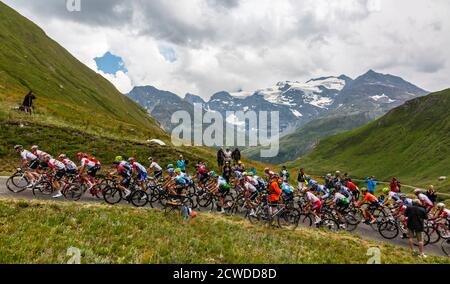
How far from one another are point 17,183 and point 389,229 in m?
26.1

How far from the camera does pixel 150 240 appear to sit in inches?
642

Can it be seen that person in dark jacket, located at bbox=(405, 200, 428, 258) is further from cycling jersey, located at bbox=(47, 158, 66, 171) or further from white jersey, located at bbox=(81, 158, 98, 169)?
cycling jersey, located at bbox=(47, 158, 66, 171)

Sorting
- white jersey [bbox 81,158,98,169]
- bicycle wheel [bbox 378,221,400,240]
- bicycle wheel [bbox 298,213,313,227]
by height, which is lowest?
bicycle wheel [bbox 378,221,400,240]

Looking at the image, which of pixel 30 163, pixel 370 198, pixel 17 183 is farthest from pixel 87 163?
pixel 370 198

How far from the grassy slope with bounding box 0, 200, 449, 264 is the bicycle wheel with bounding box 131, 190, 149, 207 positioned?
2.61 m

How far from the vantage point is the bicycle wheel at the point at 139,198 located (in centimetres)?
2578

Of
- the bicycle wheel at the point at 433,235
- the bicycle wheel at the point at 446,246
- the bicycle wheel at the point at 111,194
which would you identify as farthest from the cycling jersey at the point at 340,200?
the bicycle wheel at the point at 111,194

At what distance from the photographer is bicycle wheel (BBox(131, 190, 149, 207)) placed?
2578 centimetres

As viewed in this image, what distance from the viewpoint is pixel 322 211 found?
26.3 m

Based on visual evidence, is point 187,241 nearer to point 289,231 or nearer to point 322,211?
point 289,231

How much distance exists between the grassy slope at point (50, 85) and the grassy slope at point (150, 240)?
31905 mm

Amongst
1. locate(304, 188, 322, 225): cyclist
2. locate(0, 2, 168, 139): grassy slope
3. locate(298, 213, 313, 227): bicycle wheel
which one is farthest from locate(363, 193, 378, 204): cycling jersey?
locate(0, 2, 168, 139): grassy slope
